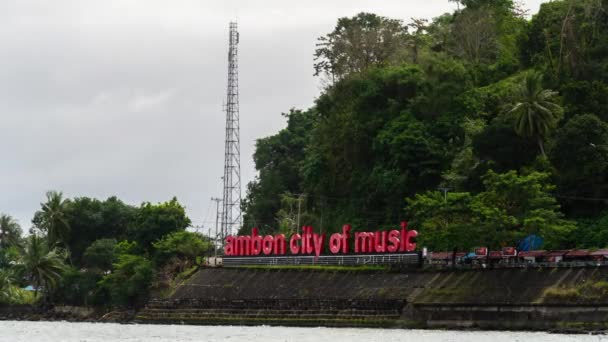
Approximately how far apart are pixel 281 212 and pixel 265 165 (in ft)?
91.1

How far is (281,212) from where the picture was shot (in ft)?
472

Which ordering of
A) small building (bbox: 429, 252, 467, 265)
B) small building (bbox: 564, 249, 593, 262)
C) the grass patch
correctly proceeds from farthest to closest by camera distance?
small building (bbox: 429, 252, 467, 265), small building (bbox: 564, 249, 593, 262), the grass patch

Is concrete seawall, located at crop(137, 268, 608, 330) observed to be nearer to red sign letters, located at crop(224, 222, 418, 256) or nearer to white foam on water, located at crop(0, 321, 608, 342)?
white foam on water, located at crop(0, 321, 608, 342)

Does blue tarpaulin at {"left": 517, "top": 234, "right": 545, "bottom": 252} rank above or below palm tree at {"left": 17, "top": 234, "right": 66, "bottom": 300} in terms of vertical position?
above

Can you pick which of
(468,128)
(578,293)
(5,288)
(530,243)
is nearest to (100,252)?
(5,288)

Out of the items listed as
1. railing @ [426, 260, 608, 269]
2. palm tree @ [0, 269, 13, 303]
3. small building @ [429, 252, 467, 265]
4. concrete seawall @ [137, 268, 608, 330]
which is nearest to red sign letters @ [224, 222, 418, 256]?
small building @ [429, 252, 467, 265]

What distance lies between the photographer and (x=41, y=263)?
5182 inches

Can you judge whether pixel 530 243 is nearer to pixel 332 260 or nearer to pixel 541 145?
pixel 541 145

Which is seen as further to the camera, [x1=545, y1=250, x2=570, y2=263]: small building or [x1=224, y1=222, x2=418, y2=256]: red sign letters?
[x1=224, y1=222, x2=418, y2=256]: red sign letters

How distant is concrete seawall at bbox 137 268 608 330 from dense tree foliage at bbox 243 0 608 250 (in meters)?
4.32

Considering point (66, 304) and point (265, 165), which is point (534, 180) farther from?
point (265, 165)

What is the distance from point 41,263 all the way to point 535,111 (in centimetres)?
6446

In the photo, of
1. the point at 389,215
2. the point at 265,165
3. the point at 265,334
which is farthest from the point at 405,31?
the point at 265,334

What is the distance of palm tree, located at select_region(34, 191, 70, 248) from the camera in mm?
137875
